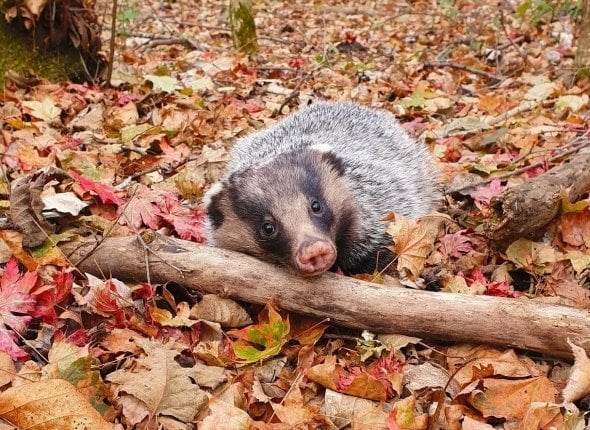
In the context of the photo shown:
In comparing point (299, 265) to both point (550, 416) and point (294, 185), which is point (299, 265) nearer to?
point (294, 185)

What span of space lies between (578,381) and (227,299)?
2091 mm

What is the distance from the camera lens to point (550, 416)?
10.2 feet

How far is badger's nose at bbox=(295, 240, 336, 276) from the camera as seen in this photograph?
392 cm

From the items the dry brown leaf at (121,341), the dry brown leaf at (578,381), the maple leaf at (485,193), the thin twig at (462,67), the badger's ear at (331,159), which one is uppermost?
the thin twig at (462,67)

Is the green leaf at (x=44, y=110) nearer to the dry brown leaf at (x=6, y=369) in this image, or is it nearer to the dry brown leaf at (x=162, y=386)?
the dry brown leaf at (x=6, y=369)

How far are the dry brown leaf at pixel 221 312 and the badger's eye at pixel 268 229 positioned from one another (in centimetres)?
61

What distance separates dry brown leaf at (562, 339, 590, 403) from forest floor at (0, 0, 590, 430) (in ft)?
0.04

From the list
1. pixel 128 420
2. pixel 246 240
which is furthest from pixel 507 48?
pixel 128 420

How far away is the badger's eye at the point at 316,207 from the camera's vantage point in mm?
4516

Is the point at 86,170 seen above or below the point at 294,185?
below

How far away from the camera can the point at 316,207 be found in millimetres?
4527

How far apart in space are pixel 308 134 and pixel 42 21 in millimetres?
4351

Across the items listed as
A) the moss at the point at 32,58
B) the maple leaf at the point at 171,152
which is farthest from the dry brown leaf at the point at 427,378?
the moss at the point at 32,58

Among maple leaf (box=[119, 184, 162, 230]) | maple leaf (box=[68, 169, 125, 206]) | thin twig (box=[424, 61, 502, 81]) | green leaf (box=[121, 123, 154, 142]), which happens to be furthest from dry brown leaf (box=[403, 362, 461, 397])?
thin twig (box=[424, 61, 502, 81])
